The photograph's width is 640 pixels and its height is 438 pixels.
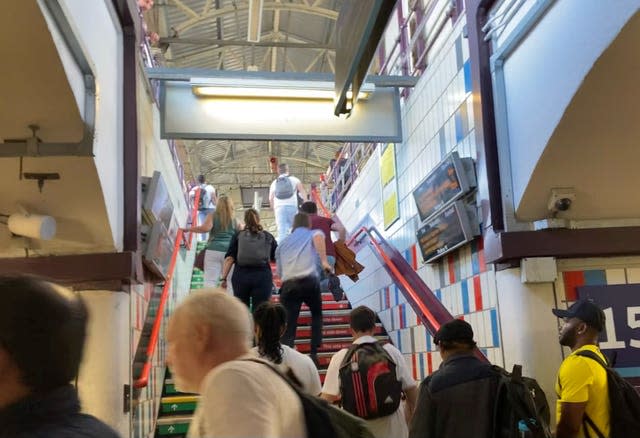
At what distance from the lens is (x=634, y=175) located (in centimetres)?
371

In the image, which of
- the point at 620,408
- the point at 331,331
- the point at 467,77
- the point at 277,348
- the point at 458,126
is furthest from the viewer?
the point at 331,331

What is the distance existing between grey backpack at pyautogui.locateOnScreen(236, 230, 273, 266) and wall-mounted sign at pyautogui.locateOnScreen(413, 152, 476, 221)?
135 centimetres

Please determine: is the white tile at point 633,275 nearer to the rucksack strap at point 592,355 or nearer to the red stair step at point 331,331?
the rucksack strap at point 592,355

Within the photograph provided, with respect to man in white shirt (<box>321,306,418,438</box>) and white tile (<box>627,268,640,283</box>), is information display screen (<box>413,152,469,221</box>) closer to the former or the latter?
white tile (<box>627,268,640,283</box>)

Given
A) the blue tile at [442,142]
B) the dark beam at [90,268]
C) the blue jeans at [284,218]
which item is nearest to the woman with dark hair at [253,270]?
the dark beam at [90,268]

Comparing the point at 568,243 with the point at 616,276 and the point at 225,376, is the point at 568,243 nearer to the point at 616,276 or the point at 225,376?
the point at 616,276

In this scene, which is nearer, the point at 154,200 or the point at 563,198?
the point at 563,198

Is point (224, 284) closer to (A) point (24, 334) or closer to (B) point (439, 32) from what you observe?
(B) point (439, 32)

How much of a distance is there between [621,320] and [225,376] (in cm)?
312

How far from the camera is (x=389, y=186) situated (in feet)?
23.6

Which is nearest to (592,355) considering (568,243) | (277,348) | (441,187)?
(568,243)

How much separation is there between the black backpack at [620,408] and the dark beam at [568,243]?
104 centimetres

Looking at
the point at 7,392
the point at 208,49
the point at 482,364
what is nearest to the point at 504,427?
the point at 482,364

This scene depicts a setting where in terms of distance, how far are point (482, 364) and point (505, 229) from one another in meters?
1.32
